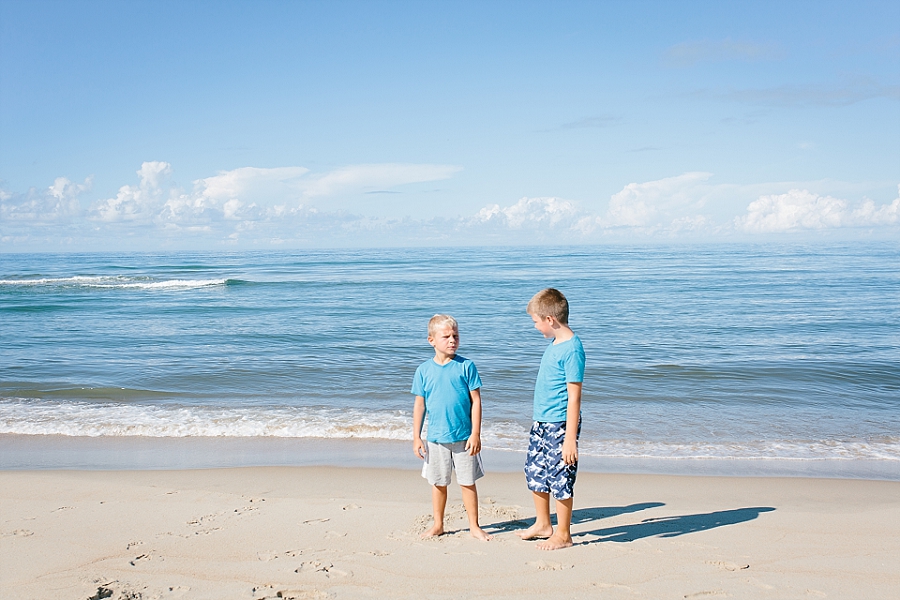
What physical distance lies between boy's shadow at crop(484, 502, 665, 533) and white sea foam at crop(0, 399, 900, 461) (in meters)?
1.72

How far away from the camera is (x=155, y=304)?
23.7 metres

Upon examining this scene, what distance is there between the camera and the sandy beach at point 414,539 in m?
3.65

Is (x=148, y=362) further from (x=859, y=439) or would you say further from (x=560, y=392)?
(x=859, y=439)

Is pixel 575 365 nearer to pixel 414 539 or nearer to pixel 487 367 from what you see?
pixel 414 539

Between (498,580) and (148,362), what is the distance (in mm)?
10791

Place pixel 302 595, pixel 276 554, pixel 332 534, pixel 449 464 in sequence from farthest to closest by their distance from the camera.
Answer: pixel 332 534 < pixel 449 464 < pixel 276 554 < pixel 302 595

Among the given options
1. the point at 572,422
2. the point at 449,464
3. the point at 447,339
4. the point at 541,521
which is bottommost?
the point at 541,521

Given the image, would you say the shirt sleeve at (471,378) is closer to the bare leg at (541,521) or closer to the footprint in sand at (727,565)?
the bare leg at (541,521)

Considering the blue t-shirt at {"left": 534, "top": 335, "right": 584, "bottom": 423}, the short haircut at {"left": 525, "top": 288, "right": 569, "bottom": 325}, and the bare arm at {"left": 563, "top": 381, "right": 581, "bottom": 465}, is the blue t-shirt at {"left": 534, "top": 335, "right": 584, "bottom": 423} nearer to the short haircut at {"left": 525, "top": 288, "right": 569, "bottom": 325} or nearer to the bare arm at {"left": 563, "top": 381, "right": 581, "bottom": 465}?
the bare arm at {"left": 563, "top": 381, "right": 581, "bottom": 465}

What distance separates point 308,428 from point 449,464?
13.6ft

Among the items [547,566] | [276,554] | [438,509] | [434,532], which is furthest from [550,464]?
[276,554]

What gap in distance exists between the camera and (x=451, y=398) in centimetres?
414

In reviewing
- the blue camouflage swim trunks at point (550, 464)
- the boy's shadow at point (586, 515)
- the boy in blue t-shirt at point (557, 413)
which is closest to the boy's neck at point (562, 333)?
the boy in blue t-shirt at point (557, 413)

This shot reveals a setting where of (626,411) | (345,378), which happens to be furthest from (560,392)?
(345,378)
